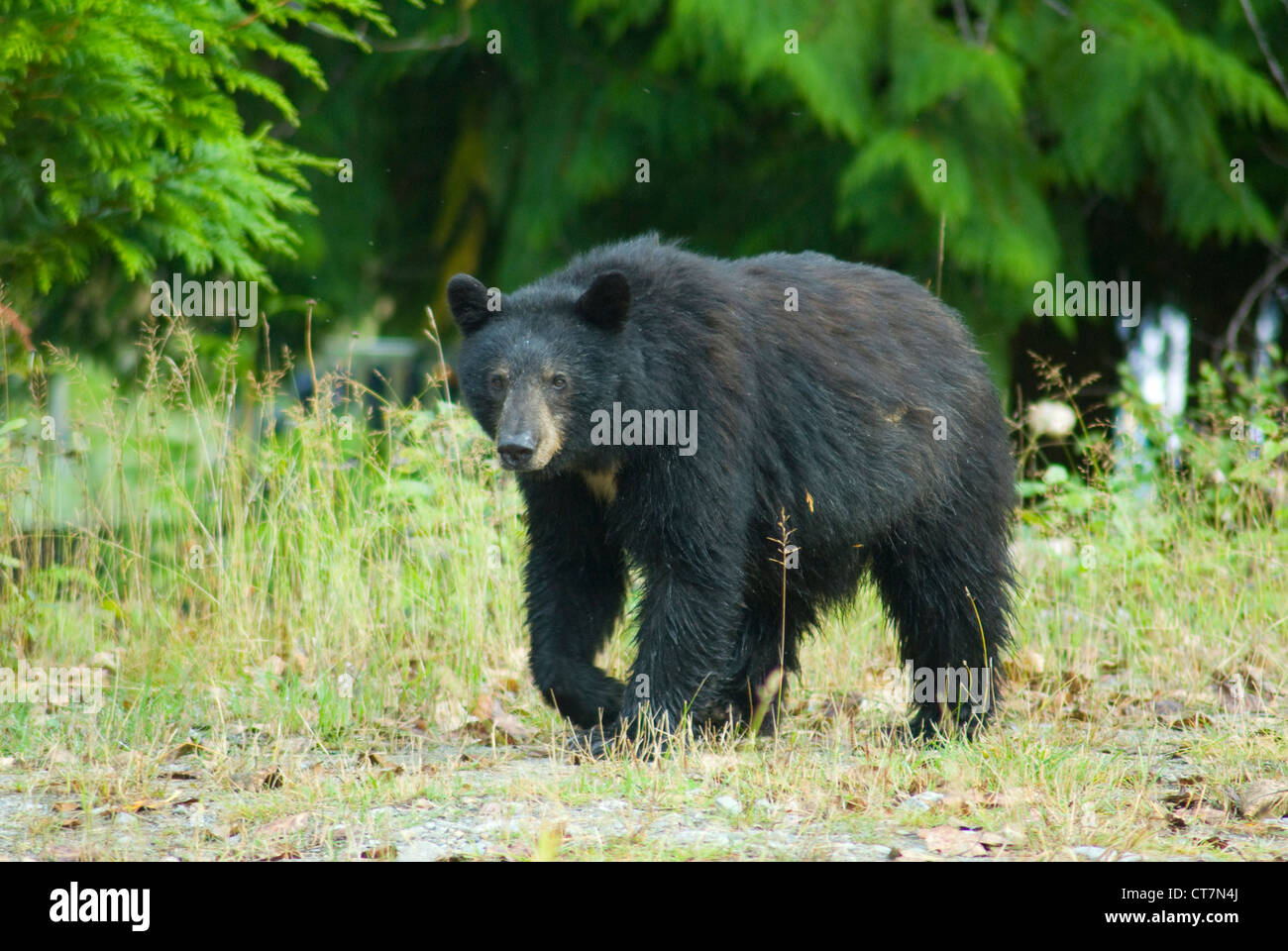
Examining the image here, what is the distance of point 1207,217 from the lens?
917 centimetres

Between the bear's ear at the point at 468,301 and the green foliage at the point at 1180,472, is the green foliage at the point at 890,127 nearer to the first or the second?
the green foliage at the point at 1180,472

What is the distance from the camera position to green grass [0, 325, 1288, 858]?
13.3 feet

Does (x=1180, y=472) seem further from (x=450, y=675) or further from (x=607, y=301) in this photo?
(x=450, y=675)

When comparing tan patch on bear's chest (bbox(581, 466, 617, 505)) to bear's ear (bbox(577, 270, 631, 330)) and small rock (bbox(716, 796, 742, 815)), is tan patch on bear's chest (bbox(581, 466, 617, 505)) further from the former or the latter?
small rock (bbox(716, 796, 742, 815))

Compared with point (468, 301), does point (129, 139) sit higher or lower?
higher

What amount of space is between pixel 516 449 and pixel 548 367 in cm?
38

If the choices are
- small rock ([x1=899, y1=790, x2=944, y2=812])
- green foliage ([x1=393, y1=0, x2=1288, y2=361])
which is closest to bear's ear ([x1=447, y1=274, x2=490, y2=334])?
small rock ([x1=899, y1=790, x2=944, y2=812])

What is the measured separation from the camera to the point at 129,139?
18.7 feet

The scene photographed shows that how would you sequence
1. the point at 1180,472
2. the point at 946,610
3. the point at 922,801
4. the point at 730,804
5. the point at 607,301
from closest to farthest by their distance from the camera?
the point at 730,804
the point at 922,801
the point at 607,301
the point at 946,610
the point at 1180,472

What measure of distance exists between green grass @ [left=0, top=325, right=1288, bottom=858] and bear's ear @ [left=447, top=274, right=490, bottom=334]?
4.10ft

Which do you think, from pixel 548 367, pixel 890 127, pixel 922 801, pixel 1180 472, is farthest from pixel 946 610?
pixel 890 127

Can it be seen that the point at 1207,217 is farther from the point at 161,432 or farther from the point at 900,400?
the point at 161,432

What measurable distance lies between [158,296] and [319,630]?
1972 millimetres

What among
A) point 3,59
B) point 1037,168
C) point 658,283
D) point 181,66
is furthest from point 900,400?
point 1037,168
